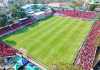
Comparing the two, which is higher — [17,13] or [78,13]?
[17,13]

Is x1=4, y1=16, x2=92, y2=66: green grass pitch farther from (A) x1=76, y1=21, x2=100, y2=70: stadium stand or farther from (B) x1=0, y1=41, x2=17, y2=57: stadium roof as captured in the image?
(B) x1=0, y1=41, x2=17, y2=57: stadium roof

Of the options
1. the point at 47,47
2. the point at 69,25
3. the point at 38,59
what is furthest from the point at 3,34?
the point at 69,25

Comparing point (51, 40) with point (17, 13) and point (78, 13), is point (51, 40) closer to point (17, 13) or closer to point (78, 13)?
point (17, 13)

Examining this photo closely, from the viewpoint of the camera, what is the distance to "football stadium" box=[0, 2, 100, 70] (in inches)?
993

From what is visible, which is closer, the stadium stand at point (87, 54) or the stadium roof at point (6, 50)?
the stadium stand at point (87, 54)

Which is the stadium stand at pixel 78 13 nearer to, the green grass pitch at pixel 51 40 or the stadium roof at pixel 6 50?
the green grass pitch at pixel 51 40

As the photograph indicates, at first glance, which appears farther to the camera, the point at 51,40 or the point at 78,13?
the point at 78,13

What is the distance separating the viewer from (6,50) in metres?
30.0

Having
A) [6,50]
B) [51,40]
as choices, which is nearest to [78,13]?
[51,40]

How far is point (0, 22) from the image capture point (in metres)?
42.9

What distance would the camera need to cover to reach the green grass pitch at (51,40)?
1138 inches

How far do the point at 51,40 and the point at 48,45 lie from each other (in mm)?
2813

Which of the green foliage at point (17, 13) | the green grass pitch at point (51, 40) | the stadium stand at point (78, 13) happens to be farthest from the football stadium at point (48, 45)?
the stadium stand at point (78, 13)

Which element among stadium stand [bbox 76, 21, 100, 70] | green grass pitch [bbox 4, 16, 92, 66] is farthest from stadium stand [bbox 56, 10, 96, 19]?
stadium stand [bbox 76, 21, 100, 70]
